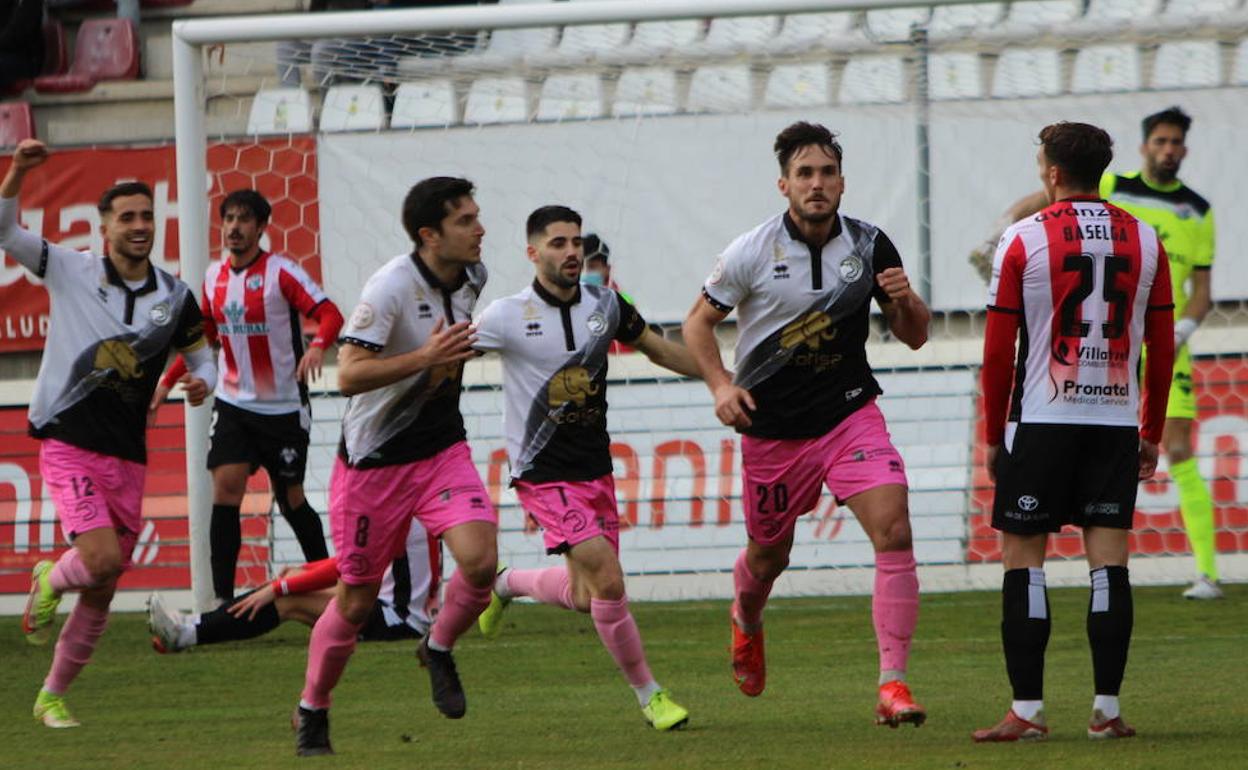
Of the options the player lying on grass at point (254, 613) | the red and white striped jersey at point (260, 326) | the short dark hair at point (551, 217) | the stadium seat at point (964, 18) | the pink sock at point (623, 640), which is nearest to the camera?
the pink sock at point (623, 640)

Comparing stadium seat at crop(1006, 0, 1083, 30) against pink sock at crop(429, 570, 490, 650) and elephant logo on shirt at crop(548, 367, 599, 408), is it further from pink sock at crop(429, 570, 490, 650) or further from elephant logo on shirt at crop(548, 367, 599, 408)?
pink sock at crop(429, 570, 490, 650)

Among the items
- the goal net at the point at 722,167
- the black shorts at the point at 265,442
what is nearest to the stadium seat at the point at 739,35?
the goal net at the point at 722,167

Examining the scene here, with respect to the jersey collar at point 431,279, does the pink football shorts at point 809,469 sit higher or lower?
lower

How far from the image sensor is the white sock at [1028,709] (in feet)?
21.8

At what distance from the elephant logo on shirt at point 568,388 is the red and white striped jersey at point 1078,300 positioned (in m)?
1.98

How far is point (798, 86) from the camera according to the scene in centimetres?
1311

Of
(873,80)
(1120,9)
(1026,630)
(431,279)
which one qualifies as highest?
(1120,9)

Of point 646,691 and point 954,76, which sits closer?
point 646,691

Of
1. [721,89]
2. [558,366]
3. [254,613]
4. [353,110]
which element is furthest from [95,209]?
[558,366]

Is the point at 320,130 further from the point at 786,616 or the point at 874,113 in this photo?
the point at 786,616

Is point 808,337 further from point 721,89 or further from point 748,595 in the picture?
point 721,89

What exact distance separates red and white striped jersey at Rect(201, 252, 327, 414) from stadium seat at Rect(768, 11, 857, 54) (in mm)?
3410

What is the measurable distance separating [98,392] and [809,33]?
5786mm

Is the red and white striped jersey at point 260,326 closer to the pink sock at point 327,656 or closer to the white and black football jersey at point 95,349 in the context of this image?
the white and black football jersey at point 95,349
